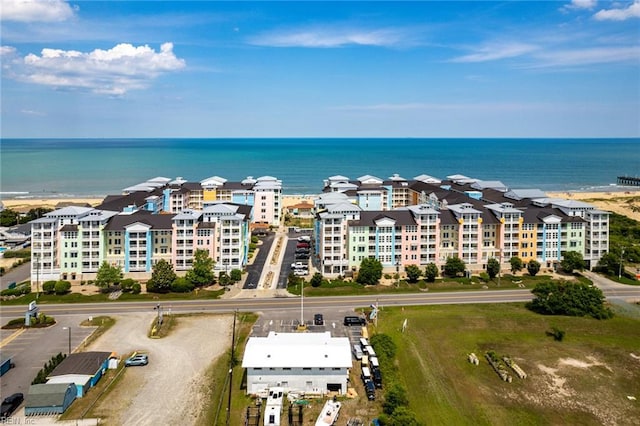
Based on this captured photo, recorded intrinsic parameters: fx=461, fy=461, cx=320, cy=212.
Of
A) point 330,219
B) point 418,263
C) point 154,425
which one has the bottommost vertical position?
point 154,425

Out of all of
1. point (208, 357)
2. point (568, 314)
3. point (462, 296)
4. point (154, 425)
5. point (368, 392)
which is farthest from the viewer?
point (462, 296)

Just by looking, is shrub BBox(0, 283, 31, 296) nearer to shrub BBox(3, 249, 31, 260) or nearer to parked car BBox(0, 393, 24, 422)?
shrub BBox(3, 249, 31, 260)

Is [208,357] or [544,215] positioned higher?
[544,215]

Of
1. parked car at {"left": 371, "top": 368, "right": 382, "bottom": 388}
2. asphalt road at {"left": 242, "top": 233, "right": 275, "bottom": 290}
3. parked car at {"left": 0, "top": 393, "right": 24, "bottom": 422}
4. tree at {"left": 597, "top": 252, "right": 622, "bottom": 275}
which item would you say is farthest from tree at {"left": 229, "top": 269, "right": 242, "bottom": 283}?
tree at {"left": 597, "top": 252, "right": 622, "bottom": 275}

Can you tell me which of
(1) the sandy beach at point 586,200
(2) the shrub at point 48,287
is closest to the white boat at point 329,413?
(2) the shrub at point 48,287

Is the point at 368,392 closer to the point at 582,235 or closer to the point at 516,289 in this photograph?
the point at 516,289

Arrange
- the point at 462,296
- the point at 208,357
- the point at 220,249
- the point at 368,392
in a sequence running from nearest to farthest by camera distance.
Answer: the point at 368,392, the point at 208,357, the point at 462,296, the point at 220,249

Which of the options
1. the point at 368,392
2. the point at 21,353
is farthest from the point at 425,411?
the point at 21,353
